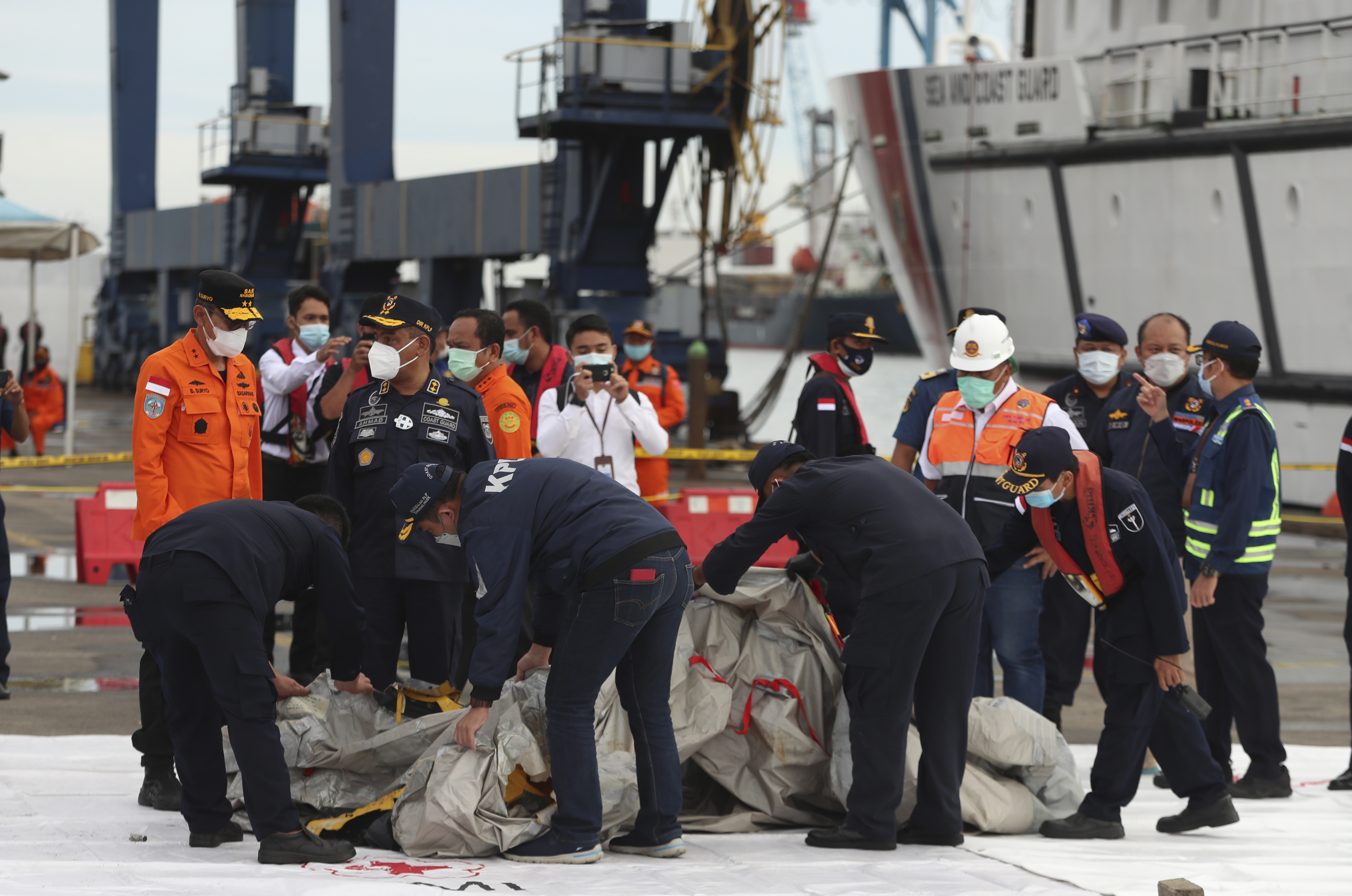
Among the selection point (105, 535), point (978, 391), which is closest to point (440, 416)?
point (978, 391)

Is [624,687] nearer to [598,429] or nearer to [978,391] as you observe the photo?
[978,391]

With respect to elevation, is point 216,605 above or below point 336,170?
below

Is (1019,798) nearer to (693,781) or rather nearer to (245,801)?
(693,781)

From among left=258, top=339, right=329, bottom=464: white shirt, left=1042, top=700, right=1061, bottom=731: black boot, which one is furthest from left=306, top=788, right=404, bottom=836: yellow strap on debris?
left=1042, top=700, right=1061, bottom=731: black boot

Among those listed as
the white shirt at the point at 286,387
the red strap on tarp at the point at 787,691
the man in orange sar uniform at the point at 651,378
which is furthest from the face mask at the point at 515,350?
the red strap on tarp at the point at 787,691

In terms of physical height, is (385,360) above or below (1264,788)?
above

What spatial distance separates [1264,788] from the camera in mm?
6035

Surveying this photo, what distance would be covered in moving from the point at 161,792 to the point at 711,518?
21.5ft

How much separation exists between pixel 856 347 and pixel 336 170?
70.9 feet

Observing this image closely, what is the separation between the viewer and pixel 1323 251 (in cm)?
1554

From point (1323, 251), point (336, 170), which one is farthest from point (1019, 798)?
point (336, 170)

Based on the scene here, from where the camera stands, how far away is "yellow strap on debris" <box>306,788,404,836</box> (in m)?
4.93

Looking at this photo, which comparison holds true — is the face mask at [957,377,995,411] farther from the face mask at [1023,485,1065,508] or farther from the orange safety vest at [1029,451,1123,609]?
the face mask at [1023,485,1065,508]

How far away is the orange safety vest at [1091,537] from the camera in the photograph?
5.08 m
